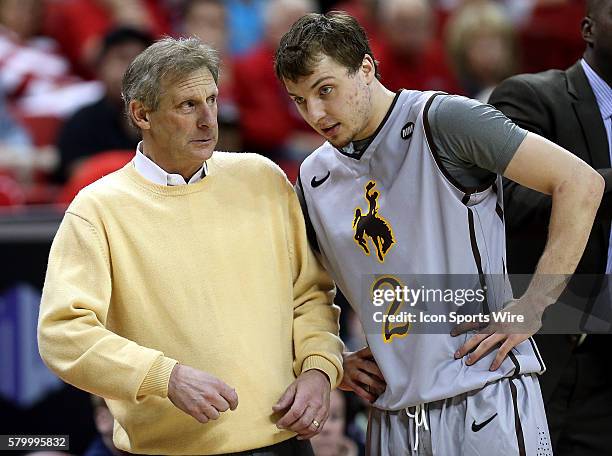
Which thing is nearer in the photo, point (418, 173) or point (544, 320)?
point (418, 173)

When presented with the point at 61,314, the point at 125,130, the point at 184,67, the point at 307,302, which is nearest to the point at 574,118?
the point at 307,302

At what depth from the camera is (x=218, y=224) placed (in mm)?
3072

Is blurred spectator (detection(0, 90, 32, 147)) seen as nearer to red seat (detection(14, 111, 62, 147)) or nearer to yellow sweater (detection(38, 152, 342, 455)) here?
red seat (detection(14, 111, 62, 147))

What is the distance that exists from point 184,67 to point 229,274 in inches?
22.8

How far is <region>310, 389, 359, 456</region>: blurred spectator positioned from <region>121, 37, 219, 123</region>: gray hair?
6.59 feet

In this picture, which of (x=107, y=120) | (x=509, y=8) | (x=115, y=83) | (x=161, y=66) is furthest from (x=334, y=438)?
(x=509, y=8)

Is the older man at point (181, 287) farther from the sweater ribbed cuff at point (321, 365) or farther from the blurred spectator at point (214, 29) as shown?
the blurred spectator at point (214, 29)

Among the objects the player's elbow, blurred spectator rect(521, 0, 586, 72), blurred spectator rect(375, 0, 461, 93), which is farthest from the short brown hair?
blurred spectator rect(521, 0, 586, 72)

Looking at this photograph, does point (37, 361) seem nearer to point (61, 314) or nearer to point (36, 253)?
point (36, 253)

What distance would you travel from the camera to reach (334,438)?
4.68m

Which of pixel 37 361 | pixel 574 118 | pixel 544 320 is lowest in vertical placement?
pixel 37 361

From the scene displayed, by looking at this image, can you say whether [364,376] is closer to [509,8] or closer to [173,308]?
[173,308]

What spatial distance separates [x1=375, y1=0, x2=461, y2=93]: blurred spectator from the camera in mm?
7297

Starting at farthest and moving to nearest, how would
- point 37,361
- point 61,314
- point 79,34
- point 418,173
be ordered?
point 79,34, point 37,361, point 418,173, point 61,314
